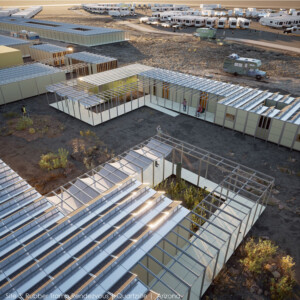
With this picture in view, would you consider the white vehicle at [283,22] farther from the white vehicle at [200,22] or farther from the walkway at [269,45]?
the walkway at [269,45]

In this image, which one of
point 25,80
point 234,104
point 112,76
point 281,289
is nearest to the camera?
point 281,289

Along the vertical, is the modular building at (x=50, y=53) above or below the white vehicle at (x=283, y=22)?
below

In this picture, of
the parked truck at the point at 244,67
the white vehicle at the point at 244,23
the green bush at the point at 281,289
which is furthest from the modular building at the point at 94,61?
the white vehicle at the point at 244,23

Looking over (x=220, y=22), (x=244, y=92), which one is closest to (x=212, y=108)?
(x=244, y=92)

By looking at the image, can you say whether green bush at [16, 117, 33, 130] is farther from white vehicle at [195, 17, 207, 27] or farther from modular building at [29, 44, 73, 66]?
white vehicle at [195, 17, 207, 27]

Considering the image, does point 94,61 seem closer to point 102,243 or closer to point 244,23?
point 102,243

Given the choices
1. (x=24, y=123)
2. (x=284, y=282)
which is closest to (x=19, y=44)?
(x=24, y=123)
